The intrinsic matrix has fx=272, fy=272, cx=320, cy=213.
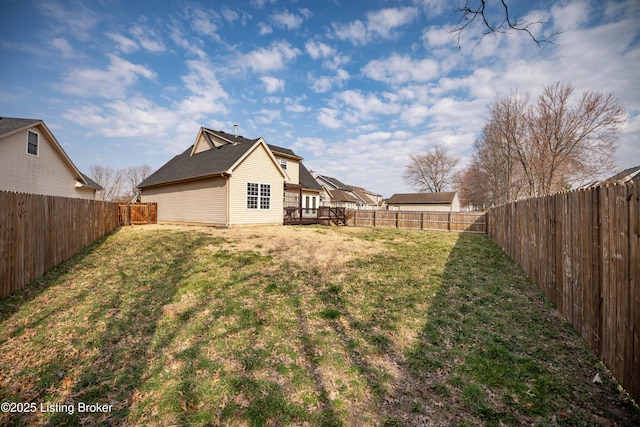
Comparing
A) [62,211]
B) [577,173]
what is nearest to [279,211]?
[62,211]

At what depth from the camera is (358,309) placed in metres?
5.75

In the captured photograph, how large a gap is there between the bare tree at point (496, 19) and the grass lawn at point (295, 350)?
4.68 meters

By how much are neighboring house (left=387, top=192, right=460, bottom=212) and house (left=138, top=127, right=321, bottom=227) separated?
3395cm

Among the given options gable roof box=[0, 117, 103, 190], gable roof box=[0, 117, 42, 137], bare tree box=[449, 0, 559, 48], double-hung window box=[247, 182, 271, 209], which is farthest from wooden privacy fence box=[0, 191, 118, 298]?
bare tree box=[449, 0, 559, 48]

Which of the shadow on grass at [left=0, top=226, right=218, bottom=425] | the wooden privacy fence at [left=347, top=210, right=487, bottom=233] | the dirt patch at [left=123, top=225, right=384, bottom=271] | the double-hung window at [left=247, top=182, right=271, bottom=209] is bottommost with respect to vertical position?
the shadow on grass at [left=0, top=226, right=218, bottom=425]

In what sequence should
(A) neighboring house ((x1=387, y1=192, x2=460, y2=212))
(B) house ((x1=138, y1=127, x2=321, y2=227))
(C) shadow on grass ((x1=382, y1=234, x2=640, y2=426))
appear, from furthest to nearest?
1. (A) neighboring house ((x1=387, y1=192, x2=460, y2=212))
2. (B) house ((x1=138, y1=127, x2=321, y2=227))
3. (C) shadow on grass ((x1=382, y1=234, x2=640, y2=426))

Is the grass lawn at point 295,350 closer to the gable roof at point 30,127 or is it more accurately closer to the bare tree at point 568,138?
the gable roof at point 30,127

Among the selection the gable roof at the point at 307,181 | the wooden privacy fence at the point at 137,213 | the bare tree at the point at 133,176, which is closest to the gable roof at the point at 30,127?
the wooden privacy fence at the point at 137,213

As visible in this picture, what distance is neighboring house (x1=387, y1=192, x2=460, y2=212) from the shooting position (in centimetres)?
4662

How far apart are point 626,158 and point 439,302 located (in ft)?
95.4

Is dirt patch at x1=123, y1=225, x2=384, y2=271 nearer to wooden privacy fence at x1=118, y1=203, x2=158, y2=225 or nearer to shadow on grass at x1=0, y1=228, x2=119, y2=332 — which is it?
shadow on grass at x1=0, y1=228, x2=119, y2=332

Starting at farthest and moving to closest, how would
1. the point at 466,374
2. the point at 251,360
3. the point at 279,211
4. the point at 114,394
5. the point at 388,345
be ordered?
the point at 279,211, the point at 388,345, the point at 251,360, the point at 466,374, the point at 114,394

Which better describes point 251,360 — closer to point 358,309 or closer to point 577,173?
point 358,309

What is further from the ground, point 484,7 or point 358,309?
point 484,7
